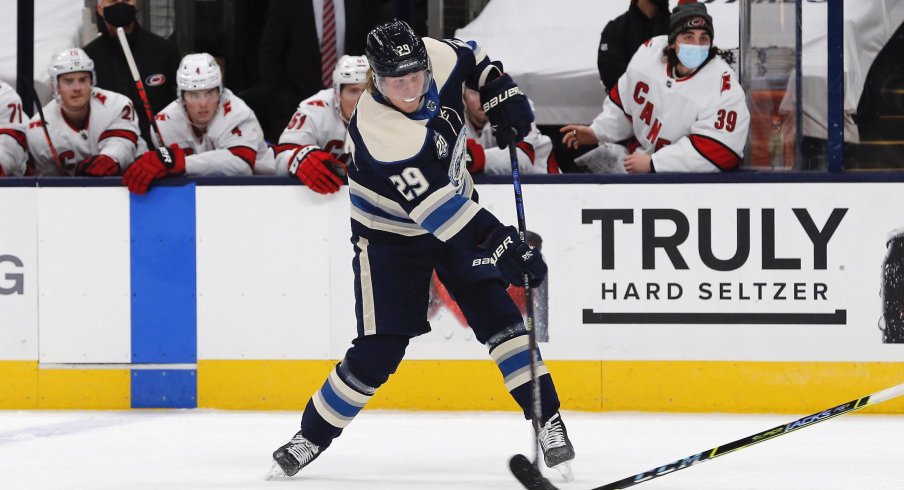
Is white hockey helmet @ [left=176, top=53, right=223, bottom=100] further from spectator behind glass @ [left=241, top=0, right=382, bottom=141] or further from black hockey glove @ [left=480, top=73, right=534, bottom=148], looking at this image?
black hockey glove @ [left=480, top=73, right=534, bottom=148]

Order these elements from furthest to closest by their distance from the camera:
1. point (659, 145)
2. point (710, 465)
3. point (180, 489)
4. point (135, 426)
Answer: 1. point (659, 145)
2. point (135, 426)
3. point (710, 465)
4. point (180, 489)

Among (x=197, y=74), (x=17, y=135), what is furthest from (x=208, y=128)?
(x=17, y=135)

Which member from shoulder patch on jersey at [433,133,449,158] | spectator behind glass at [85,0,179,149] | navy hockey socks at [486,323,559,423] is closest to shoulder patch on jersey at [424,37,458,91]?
shoulder patch on jersey at [433,133,449,158]

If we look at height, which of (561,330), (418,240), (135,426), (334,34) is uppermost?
(334,34)

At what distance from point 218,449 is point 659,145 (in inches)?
69.1

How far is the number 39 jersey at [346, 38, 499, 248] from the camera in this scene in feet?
9.77

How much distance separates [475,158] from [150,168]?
103 cm

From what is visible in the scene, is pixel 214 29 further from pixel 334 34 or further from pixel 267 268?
pixel 267 268

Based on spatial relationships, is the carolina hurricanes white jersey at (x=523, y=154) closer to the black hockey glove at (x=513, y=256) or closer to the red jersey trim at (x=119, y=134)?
the red jersey trim at (x=119, y=134)

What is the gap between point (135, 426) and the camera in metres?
→ 4.09

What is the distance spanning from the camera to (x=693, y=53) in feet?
14.3

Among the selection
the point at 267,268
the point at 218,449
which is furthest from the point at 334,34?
the point at 218,449

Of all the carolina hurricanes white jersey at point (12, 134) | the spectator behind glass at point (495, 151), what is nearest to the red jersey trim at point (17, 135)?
the carolina hurricanes white jersey at point (12, 134)

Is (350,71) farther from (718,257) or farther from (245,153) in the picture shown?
(718,257)
